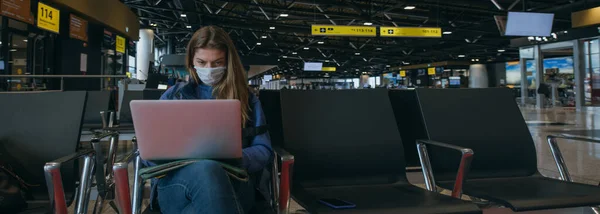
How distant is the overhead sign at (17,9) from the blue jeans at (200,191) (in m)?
6.28

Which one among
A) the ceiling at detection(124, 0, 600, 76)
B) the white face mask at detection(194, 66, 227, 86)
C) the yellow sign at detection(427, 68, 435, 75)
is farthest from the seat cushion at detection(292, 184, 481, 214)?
the yellow sign at detection(427, 68, 435, 75)

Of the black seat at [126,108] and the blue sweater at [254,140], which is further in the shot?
the black seat at [126,108]

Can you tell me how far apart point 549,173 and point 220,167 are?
3380 mm

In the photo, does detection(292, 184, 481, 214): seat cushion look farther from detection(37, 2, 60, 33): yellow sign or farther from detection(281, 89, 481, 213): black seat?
detection(37, 2, 60, 33): yellow sign

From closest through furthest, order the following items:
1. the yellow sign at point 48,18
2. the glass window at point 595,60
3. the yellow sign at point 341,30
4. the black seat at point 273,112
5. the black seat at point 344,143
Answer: the black seat at point 344,143 → the black seat at point 273,112 → the yellow sign at point 48,18 → the yellow sign at point 341,30 → the glass window at point 595,60

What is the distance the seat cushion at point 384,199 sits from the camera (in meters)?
→ 1.54

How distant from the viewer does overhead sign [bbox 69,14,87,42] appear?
27.2 feet

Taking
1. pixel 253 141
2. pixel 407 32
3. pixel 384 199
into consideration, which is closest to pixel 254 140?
pixel 253 141

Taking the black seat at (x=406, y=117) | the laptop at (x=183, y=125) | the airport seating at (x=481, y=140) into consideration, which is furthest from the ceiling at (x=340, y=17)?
the laptop at (x=183, y=125)

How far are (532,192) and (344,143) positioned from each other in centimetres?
94

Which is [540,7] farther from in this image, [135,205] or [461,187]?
[135,205]

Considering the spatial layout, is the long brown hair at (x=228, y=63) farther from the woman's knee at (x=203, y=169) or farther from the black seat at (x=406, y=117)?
the black seat at (x=406, y=117)

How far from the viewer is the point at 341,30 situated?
38.3 ft

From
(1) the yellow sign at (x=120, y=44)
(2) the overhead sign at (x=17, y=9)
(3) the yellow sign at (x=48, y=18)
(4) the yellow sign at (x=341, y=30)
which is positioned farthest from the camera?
(4) the yellow sign at (x=341, y=30)
